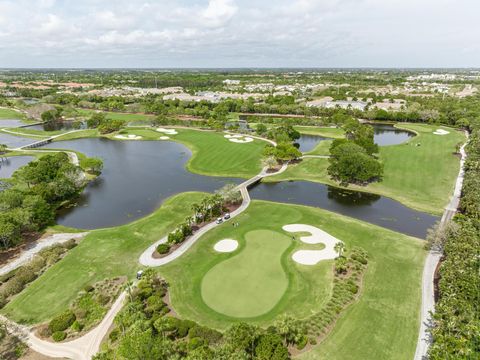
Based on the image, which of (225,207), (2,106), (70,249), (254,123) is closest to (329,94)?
(254,123)

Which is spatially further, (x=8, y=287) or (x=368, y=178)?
(x=368, y=178)

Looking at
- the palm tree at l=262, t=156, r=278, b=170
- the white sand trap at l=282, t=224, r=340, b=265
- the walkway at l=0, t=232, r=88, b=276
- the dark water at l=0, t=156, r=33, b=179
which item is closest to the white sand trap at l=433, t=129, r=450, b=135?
the palm tree at l=262, t=156, r=278, b=170

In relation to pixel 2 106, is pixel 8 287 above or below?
below

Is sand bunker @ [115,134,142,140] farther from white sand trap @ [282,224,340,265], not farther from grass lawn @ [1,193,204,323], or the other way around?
white sand trap @ [282,224,340,265]

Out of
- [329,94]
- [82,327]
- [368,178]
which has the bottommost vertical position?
[82,327]

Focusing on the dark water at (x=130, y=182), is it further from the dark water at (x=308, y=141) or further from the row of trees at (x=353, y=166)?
the dark water at (x=308, y=141)

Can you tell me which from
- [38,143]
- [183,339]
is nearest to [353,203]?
[183,339]

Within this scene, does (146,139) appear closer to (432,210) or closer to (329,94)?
(432,210)
